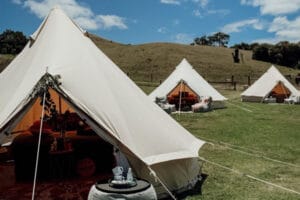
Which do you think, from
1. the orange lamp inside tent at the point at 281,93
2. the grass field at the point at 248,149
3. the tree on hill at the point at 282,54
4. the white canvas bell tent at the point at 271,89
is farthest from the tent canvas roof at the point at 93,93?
the tree on hill at the point at 282,54

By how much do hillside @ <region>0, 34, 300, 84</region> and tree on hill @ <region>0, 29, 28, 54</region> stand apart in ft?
38.2

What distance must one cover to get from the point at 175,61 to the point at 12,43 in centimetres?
2645

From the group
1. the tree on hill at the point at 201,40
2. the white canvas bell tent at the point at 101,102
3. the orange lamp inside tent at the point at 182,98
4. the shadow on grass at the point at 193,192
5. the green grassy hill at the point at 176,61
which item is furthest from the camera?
the tree on hill at the point at 201,40

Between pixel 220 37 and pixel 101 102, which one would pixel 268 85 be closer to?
pixel 101 102

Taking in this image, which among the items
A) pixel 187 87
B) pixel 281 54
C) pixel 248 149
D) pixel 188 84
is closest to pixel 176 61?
pixel 281 54

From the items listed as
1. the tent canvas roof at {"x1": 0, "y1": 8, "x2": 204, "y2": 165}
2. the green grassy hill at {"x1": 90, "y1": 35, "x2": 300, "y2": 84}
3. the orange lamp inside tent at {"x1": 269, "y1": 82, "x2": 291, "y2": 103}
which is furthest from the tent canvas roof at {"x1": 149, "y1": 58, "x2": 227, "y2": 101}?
the green grassy hill at {"x1": 90, "y1": 35, "x2": 300, "y2": 84}

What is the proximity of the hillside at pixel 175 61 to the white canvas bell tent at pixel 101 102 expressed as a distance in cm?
3888

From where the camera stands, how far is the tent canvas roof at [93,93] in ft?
20.3

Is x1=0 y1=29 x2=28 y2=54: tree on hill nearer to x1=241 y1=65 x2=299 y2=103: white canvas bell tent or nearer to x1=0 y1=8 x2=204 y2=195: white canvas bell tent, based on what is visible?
x1=241 y1=65 x2=299 y2=103: white canvas bell tent

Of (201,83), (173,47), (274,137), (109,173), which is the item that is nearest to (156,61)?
(173,47)

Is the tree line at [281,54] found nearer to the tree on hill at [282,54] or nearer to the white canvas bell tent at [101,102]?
the tree on hill at [282,54]

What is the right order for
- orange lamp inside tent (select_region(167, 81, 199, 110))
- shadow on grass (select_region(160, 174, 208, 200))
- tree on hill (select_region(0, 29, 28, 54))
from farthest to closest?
tree on hill (select_region(0, 29, 28, 54)) → orange lamp inside tent (select_region(167, 81, 199, 110)) → shadow on grass (select_region(160, 174, 208, 200))

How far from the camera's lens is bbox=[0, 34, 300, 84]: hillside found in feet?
169

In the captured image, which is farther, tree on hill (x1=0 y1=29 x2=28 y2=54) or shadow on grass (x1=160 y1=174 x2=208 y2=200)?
tree on hill (x1=0 y1=29 x2=28 y2=54)
